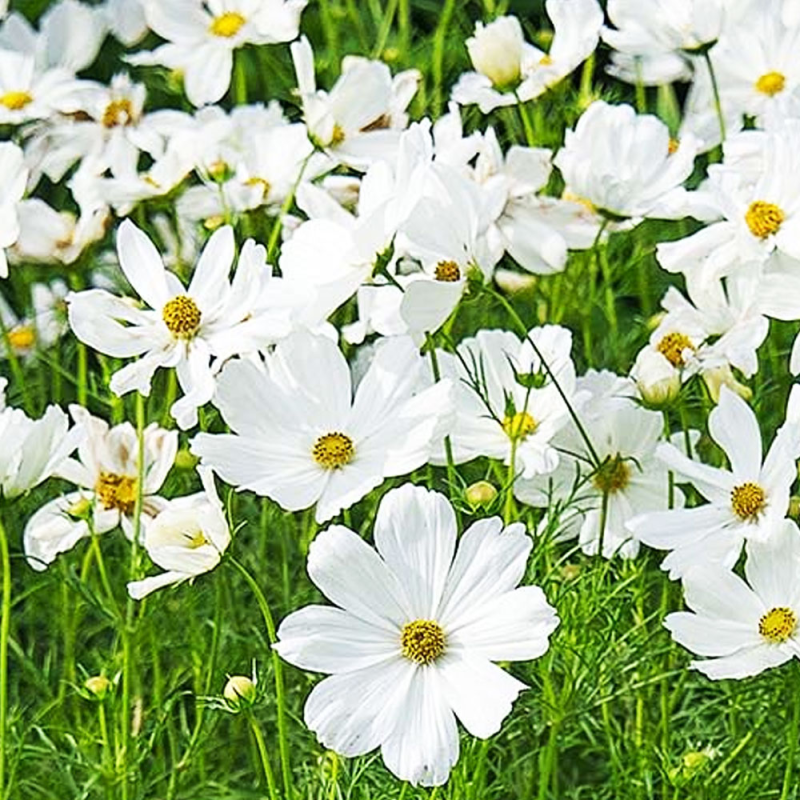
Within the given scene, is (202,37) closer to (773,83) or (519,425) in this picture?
(773,83)

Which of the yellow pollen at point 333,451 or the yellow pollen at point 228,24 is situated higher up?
the yellow pollen at point 333,451

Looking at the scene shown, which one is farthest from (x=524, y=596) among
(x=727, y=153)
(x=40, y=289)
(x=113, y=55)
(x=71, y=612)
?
(x=113, y=55)

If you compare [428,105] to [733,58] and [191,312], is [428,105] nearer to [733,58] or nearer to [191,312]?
[733,58]

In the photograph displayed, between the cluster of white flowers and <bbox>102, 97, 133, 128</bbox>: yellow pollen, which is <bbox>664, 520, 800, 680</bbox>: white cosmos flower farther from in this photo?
<bbox>102, 97, 133, 128</bbox>: yellow pollen

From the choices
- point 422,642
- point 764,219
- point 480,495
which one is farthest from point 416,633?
point 764,219

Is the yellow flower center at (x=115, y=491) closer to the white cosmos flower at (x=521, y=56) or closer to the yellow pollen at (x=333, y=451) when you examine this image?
the yellow pollen at (x=333, y=451)

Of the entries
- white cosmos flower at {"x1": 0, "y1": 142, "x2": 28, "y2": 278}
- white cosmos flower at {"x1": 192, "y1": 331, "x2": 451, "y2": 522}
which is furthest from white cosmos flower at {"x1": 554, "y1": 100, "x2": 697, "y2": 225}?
white cosmos flower at {"x1": 0, "y1": 142, "x2": 28, "y2": 278}

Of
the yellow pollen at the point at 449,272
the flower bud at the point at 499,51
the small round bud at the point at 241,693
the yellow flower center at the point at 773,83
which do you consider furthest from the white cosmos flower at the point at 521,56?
the small round bud at the point at 241,693
